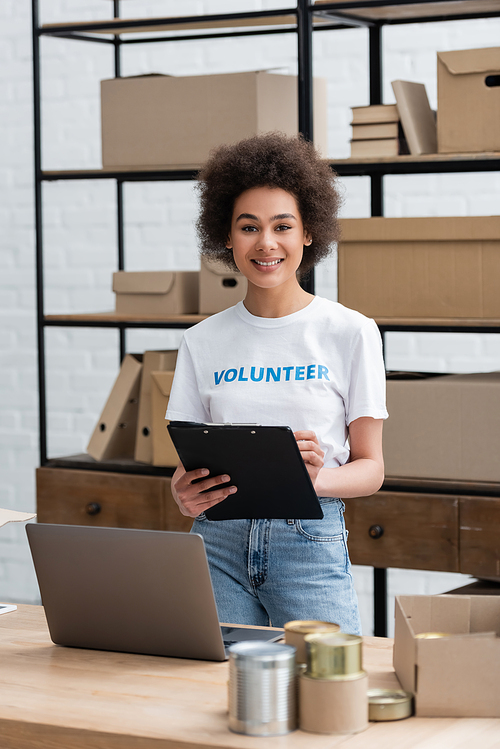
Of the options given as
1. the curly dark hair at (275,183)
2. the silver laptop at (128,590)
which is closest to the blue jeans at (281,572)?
the silver laptop at (128,590)

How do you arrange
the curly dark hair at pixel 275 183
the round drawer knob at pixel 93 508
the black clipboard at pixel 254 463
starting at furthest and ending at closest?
the round drawer knob at pixel 93 508
the curly dark hair at pixel 275 183
the black clipboard at pixel 254 463

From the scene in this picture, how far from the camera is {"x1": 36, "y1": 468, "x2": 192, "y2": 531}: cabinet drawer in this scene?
2.95 metres

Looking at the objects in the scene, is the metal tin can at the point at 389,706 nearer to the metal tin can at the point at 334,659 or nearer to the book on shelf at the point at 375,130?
the metal tin can at the point at 334,659

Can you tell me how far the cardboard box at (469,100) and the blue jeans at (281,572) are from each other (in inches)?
50.3

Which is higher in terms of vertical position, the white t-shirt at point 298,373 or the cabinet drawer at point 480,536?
the white t-shirt at point 298,373

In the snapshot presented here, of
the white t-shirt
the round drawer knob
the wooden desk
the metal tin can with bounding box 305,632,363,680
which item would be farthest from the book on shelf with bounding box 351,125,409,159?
the metal tin can with bounding box 305,632,363,680

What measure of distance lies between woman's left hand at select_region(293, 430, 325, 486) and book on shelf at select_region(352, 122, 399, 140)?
1345 millimetres

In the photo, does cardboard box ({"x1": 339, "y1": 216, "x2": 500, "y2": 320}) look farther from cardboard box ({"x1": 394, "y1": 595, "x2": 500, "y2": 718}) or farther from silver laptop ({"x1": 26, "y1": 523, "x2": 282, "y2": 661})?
cardboard box ({"x1": 394, "y1": 595, "x2": 500, "y2": 718})

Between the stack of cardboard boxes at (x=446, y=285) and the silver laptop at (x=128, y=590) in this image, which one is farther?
the stack of cardboard boxes at (x=446, y=285)

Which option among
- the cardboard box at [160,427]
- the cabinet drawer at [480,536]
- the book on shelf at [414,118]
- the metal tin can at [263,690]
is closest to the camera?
the metal tin can at [263,690]

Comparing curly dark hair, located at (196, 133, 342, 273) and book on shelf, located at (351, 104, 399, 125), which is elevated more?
book on shelf, located at (351, 104, 399, 125)

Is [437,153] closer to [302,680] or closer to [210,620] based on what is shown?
[210,620]

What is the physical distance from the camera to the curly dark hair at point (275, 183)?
1844mm

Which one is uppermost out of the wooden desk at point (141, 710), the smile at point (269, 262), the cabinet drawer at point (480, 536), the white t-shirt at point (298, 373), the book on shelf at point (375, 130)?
the book on shelf at point (375, 130)
